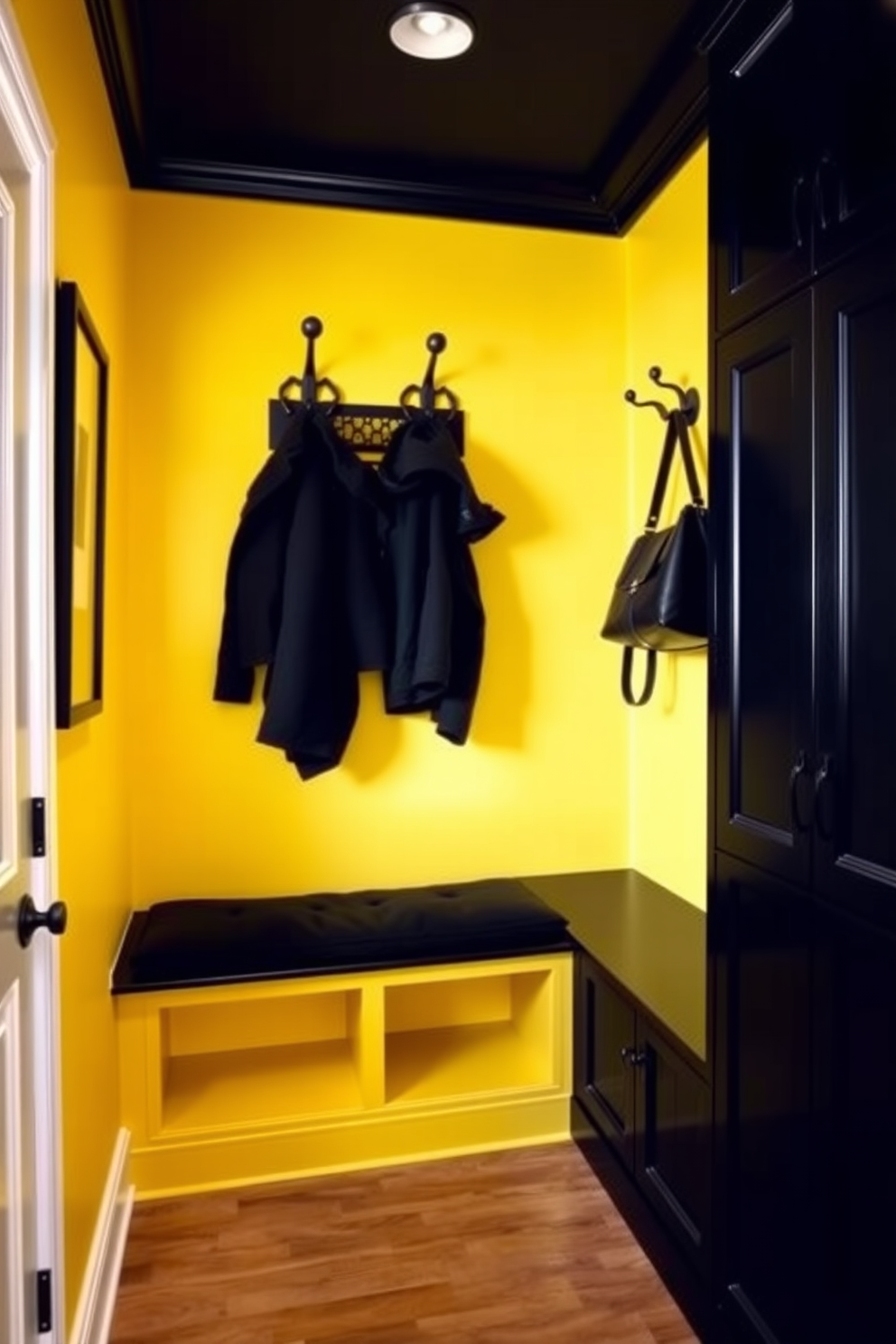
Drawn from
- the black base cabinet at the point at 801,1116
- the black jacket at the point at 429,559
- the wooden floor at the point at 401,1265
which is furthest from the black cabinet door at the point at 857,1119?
the black jacket at the point at 429,559

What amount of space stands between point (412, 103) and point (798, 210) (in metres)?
1.21

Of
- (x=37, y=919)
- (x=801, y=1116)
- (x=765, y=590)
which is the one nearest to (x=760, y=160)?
(x=765, y=590)

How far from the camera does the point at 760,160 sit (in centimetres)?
149

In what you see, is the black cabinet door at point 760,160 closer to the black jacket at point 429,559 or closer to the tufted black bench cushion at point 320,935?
the black jacket at point 429,559

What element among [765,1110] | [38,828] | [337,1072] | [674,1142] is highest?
[38,828]

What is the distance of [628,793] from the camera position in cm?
275

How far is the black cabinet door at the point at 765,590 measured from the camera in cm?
135

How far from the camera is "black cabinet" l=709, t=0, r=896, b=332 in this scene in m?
1.21

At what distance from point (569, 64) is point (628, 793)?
1.93 metres

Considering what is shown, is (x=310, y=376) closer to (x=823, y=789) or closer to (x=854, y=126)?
(x=854, y=126)

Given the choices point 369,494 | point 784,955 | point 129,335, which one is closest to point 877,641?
point 784,955

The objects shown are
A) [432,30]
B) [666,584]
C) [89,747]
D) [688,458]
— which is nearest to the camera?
[89,747]

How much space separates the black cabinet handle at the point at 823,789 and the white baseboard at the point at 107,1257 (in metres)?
1.47

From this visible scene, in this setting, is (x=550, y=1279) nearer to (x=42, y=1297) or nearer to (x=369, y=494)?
(x=42, y=1297)
